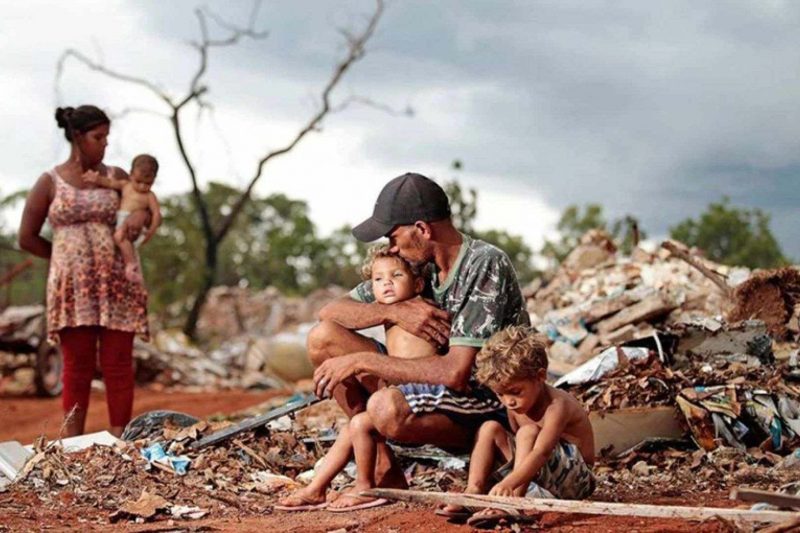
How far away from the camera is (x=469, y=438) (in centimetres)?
443

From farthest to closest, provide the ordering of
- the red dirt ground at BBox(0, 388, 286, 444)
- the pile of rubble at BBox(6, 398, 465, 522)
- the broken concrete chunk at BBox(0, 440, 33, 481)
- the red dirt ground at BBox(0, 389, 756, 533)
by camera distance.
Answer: the red dirt ground at BBox(0, 388, 286, 444) → the broken concrete chunk at BBox(0, 440, 33, 481) → the pile of rubble at BBox(6, 398, 465, 522) → the red dirt ground at BBox(0, 389, 756, 533)

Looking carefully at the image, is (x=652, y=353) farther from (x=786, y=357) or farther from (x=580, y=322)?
(x=580, y=322)

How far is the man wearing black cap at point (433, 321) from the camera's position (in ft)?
14.0

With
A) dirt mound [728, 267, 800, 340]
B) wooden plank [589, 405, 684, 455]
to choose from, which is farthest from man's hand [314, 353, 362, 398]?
dirt mound [728, 267, 800, 340]

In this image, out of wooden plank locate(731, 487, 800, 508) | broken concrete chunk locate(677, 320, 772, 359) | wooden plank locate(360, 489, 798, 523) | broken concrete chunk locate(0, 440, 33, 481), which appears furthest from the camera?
broken concrete chunk locate(677, 320, 772, 359)

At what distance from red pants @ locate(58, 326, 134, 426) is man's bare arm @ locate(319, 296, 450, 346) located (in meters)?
2.53

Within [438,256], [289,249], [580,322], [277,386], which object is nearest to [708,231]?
[289,249]

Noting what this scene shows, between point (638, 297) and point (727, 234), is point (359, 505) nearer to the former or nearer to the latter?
point (638, 297)

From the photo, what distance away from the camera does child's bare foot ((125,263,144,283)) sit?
681 centimetres

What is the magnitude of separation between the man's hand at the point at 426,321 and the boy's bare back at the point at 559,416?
0.42 metres

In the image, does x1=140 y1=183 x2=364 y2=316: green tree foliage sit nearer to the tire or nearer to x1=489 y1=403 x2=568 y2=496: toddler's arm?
the tire

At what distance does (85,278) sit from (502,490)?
Result: 12.0 feet

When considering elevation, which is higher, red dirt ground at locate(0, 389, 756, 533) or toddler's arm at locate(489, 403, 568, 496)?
toddler's arm at locate(489, 403, 568, 496)

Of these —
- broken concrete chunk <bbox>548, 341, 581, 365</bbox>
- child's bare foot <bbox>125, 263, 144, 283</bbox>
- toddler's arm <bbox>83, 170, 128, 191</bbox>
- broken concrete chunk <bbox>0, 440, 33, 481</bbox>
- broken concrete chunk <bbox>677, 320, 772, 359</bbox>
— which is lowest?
broken concrete chunk <bbox>0, 440, 33, 481</bbox>
